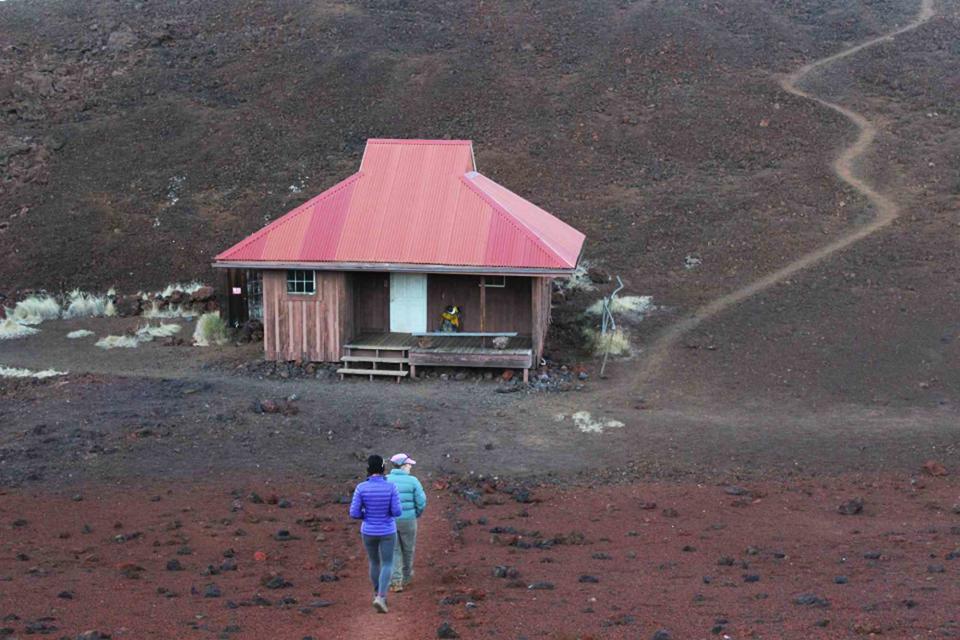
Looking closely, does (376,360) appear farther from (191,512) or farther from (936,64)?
(936,64)

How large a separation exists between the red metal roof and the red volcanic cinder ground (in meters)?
6.85

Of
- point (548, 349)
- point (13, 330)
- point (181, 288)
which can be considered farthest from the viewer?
point (181, 288)

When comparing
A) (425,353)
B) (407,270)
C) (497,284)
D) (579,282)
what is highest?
(407,270)

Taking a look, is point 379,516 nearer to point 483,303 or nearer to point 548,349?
point 483,303

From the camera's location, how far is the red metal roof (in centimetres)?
2064

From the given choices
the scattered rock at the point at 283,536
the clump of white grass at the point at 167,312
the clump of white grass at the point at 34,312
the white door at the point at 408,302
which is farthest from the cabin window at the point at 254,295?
the scattered rock at the point at 283,536

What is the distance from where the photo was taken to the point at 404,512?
10.1m

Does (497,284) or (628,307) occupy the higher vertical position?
(497,284)

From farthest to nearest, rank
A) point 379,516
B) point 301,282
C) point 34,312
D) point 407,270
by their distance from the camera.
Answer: point 34,312 → point 301,282 → point 407,270 → point 379,516

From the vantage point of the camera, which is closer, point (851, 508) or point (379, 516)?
point (379, 516)

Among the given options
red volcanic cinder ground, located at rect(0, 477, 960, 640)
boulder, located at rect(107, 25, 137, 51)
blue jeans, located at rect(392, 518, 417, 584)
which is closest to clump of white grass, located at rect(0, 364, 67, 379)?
red volcanic cinder ground, located at rect(0, 477, 960, 640)

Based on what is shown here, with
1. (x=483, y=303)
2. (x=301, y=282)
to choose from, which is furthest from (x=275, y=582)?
(x=301, y=282)

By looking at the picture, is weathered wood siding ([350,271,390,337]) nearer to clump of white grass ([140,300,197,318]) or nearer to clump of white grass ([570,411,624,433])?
clump of white grass ([570,411,624,433])

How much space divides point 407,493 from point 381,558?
0.73 m
